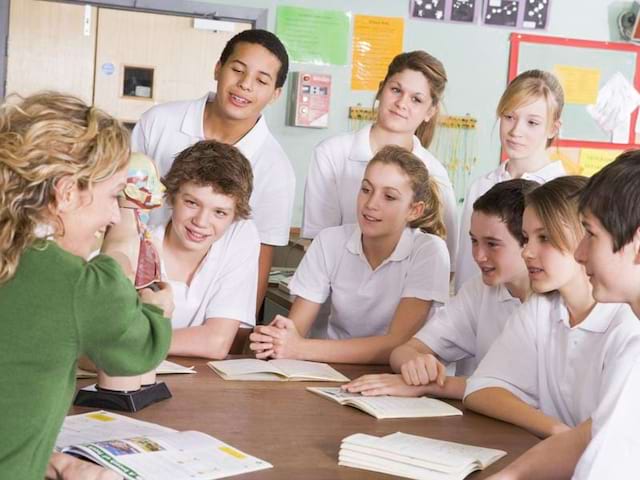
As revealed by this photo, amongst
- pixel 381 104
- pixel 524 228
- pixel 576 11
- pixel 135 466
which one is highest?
pixel 576 11

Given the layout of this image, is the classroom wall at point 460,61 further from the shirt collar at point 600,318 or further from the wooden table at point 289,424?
the shirt collar at point 600,318

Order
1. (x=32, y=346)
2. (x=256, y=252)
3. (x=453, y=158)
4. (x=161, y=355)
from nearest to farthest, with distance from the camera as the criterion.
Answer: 1. (x=32, y=346)
2. (x=161, y=355)
3. (x=256, y=252)
4. (x=453, y=158)

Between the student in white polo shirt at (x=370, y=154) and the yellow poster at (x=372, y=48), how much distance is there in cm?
164

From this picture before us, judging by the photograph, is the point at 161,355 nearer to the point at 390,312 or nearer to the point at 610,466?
the point at 610,466

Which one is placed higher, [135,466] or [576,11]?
[576,11]

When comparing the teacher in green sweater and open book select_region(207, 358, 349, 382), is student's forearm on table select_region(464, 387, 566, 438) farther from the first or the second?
the teacher in green sweater

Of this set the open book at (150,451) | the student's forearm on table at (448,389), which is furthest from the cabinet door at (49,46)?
the open book at (150,451)

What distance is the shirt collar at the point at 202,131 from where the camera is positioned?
9.52ft

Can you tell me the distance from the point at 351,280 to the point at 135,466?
1.36 m

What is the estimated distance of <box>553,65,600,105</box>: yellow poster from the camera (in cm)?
508

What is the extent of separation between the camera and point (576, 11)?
16.6 feet

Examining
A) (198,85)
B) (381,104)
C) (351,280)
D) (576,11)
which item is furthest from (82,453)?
(576,11)

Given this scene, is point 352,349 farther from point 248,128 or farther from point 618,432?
point 618,432

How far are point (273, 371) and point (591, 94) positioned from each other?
Answer: 3.46 meters
